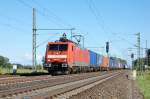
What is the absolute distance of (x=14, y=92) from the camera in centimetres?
2009

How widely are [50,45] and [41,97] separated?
1114 inches

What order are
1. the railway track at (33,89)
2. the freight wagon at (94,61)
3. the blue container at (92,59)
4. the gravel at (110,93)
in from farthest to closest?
the freight wagon at (94,61) < the blue container at (92,59) < the gravel at (110,93) < the railway track at (33,89)

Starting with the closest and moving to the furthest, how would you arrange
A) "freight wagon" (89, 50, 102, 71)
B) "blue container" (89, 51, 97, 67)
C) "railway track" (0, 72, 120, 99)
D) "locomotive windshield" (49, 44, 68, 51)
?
"railway track" (0, 72, 120, 99), "locomotive windshield" (49, 44, 68, 51), "blue container" (89, 51, 97, 67), "freight wagon" (89, 50, 102, 71)

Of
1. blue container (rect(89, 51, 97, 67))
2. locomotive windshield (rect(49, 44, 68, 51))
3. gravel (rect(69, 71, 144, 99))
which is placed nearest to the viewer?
gravel (rect(69, 71, 144, 99))

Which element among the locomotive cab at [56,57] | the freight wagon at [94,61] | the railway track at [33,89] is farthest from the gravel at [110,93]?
the freight wagon at [94,61]

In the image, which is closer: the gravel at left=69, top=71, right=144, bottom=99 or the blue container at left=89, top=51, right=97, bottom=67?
the gravel at left=69, top=71, right=144, bottom=99

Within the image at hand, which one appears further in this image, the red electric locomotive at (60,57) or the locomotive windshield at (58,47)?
the locomotive windshield at (58,47)

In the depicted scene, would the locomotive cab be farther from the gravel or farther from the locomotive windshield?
the gravel

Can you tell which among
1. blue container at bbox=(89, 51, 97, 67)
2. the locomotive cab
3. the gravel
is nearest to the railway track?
the gravel

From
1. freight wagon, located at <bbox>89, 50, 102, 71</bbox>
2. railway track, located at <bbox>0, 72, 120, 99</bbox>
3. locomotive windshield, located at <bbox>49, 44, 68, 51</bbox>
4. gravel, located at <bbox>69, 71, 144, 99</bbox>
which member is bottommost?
gravel, located at <bbox>69, 71, 144, 99</bbox>

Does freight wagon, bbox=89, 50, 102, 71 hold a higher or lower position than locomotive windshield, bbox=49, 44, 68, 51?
lower

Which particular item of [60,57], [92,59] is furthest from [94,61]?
[60,57]

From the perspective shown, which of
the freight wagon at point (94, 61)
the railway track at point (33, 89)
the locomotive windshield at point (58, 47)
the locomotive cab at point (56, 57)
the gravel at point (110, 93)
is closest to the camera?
the railway track at point (33, 89)

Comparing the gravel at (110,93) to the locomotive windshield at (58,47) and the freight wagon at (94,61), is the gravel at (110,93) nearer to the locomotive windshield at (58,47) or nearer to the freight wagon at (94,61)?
the locomotive windshield at (58,47)
